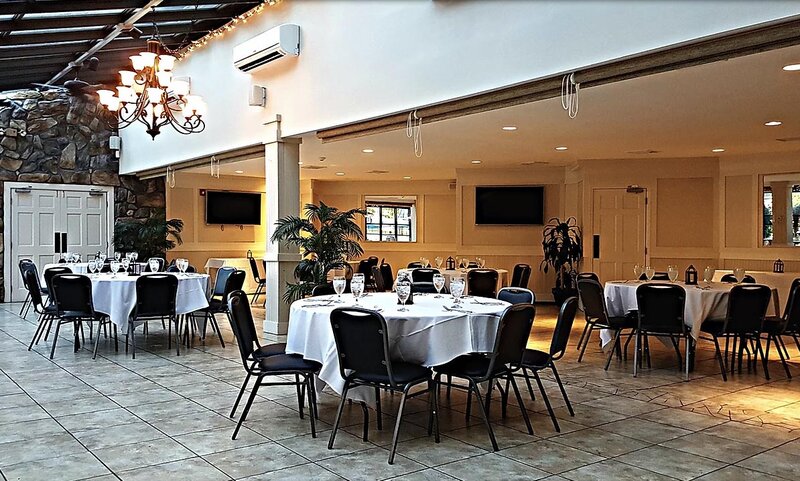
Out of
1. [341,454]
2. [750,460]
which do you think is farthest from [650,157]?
[341,454]

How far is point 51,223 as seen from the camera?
39.4 ft

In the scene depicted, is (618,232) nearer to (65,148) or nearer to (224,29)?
(224,29)

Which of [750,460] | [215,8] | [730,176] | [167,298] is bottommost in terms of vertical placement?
[750,460]

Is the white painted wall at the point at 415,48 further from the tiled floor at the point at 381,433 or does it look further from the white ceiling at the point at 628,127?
the tiled floor at the point at 381,433

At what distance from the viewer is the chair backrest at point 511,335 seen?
3.68 m

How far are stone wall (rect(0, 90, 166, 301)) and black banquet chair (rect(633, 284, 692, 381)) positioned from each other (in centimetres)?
1002

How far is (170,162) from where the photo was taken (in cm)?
1088

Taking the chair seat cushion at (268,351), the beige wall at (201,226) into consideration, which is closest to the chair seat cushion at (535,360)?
the chair seat cushion at (268,351)

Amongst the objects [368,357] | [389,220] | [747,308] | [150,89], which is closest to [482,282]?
[747,308]

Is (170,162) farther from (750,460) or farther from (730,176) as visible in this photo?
(750,460)

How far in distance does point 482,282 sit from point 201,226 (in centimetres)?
702

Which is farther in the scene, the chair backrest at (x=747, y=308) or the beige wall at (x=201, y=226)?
the beige wall at (x=201, y=226)

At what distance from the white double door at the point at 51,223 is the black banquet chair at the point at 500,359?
10.3m

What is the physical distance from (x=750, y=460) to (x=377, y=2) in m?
4.95
